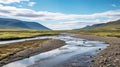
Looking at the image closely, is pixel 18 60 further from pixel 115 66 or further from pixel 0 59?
pixel 115 66

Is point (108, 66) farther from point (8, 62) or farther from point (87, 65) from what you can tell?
point (8, 62)

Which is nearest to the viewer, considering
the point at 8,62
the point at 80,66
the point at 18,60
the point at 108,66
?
the point at 108,66

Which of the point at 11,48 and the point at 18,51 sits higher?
the point at 18,51

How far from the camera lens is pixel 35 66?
1489 inches

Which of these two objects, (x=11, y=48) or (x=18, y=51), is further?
(x=11, y=48)

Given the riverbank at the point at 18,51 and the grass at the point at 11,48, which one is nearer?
the riverbank at the point at 18,51

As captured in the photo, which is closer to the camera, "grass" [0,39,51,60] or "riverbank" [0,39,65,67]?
"riverbank" [0,39,65,67]

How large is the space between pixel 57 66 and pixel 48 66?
1.57 m

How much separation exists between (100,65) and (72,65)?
507 cm

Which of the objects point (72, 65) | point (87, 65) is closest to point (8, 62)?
point (72, 65)

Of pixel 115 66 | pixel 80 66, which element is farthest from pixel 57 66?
pixel 115 66

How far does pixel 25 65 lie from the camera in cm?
3856

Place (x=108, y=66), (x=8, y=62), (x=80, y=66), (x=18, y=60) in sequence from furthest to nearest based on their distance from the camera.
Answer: (x=18, y=60), (x=8, y=62), (x=80, y=66), (x=108, y=66)

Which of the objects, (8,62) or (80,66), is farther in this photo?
(8,62)
